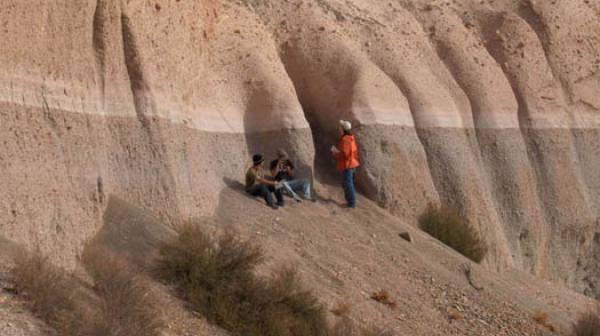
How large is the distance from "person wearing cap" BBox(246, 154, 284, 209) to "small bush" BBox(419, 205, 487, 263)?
400 cm

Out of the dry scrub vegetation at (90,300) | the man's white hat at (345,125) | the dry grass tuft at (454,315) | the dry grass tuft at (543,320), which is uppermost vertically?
the man's white hat at (345,125)

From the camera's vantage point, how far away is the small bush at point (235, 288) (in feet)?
39.2

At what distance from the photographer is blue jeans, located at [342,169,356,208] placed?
18047 millimetres

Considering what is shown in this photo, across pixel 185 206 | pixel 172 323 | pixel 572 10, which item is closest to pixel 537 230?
pixel 572 10

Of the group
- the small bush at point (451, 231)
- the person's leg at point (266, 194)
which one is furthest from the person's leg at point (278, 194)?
the small bush at point (451, 231)

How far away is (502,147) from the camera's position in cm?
2288

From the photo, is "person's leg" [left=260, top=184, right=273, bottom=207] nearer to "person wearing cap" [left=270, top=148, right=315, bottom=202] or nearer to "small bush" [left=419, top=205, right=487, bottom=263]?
"person wearing cap" [left=270, top=148, right=315, bottom=202]

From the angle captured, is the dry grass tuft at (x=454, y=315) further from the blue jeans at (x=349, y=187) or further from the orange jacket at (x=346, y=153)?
the orange jacket at (x=346, y=153)

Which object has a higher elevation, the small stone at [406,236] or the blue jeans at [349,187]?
the blue jeans at [349,187]

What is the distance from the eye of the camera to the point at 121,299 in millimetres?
9945

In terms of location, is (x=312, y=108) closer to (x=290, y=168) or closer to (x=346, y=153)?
(x=346, y=153)

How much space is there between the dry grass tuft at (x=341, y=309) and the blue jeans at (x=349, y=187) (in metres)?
4.31

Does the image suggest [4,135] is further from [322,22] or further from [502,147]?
[502,147]

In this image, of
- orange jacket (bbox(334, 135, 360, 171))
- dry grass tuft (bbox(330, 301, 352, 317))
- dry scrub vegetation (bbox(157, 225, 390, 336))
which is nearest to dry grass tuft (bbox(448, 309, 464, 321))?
dry grass tuft (bbox(330, 301, 352, 317))
